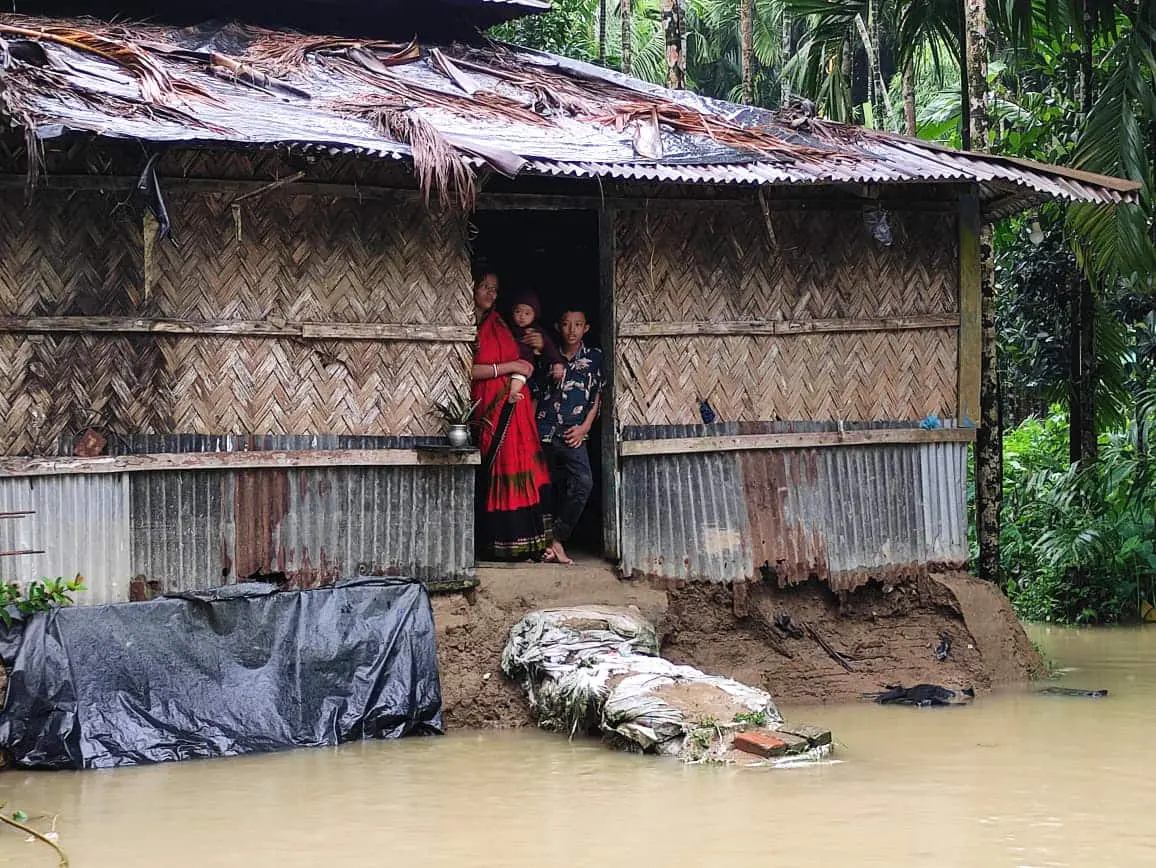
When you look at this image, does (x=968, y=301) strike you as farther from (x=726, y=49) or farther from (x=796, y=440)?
(x=726, y=49)

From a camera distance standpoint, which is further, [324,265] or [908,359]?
[908,359]

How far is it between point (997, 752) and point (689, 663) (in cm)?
214

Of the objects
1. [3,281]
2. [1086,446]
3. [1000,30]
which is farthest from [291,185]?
[1086,446]

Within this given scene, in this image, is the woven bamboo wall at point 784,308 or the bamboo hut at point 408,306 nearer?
the bamboo hut at point 408,306

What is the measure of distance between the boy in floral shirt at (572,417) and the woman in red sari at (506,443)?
0.35ft

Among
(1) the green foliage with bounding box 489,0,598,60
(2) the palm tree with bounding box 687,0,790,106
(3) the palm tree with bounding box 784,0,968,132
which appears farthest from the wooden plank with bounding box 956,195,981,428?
(2) the palm tree with bounding box 687,0,790,106

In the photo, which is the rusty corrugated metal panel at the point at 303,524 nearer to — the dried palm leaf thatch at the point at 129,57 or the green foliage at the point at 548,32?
the dried palm leaf thatch at the point at 129,57

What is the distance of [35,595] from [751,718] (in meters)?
3.57

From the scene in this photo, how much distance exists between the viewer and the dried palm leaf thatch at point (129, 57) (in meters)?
7.68

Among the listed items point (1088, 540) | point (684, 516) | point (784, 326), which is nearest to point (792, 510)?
point (684, 516)

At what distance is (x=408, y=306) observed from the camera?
317 inches

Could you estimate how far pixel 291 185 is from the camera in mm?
7730

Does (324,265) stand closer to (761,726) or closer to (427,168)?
(427,168)

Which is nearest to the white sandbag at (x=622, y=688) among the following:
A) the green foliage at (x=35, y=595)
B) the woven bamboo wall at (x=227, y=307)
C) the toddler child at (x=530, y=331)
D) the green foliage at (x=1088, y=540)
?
the woven bamboo wall at (x=227, y=307)
